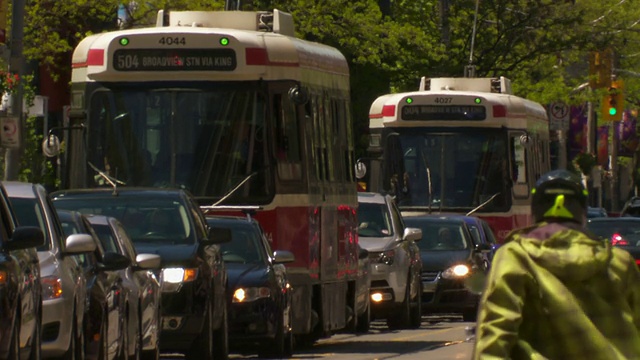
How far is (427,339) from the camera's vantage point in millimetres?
23547

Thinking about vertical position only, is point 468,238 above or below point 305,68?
below

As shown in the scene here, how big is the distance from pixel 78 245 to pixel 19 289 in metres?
1.93

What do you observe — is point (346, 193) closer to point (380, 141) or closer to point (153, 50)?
point (153, 50)

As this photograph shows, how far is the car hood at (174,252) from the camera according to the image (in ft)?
57.5

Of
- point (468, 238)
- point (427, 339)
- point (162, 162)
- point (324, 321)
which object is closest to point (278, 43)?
point (162, 162)

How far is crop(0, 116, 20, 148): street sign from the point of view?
26.1m

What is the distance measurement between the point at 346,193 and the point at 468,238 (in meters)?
6.01

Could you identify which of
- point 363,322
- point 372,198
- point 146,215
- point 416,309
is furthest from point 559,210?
point 372,198

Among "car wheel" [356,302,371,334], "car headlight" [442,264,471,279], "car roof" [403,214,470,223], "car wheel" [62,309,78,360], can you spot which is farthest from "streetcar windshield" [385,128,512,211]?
"car wheel" [62,309,78,360]

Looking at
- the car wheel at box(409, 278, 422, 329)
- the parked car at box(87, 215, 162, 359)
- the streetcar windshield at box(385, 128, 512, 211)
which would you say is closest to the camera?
the parked car at box(87, 215, 162, 359)

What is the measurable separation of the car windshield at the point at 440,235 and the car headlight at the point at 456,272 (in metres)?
0.53

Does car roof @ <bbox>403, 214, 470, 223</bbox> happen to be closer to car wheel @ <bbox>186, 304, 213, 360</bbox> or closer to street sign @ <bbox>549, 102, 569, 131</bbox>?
car wheel @ <bbox>186, 304, 213, 360</bbox>

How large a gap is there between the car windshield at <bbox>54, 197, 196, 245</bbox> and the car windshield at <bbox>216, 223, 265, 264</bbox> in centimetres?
121

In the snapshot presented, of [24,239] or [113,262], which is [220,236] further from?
[24,239]
